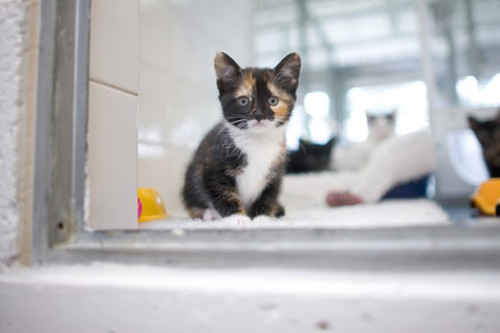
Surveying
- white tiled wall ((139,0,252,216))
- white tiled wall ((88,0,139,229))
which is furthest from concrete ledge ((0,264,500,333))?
white tiled wall ((139,0,252,216))

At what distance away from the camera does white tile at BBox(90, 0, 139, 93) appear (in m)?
0.78

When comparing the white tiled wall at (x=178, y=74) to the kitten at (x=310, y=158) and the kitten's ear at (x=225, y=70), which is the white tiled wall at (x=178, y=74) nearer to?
the kitten's ear at (x=225, y=70)

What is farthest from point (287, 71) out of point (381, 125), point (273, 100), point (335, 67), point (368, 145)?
point (335, 67)

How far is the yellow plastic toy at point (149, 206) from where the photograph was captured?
45.9 inches

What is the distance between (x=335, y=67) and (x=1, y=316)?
5.45 metres

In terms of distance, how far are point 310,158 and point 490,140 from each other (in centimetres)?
134

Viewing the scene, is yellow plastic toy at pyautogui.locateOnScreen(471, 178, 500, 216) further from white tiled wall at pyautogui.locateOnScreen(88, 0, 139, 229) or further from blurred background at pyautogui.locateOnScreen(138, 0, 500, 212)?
white tiled wall at pyautogui.locateOnScreen(88, 0, 139, 229)

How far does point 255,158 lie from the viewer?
3.84ft

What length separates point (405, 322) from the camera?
0.46 metres

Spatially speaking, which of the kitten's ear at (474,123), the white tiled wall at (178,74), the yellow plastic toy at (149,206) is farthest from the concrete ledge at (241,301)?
the kitten's ear at (474,123)

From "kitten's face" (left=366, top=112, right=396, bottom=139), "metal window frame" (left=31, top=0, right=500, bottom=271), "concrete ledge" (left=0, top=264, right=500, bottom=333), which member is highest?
"kitten's face" (left=366, top=112, right=396, bottom=139)

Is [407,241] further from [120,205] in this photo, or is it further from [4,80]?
[4,80]

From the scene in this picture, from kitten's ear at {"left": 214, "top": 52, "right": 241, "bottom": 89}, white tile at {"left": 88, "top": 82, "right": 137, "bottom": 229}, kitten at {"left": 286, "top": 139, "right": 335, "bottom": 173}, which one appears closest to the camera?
white tile at {"left": 88, "top": 82, "right": 137, "bottom": 229}

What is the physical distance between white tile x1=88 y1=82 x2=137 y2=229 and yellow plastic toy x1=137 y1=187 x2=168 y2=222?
268 mm
